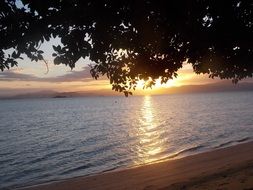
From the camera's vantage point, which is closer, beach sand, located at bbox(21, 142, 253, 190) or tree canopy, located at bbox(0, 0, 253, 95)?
tree canopy, located at bbox(0, 0, 253, 95)

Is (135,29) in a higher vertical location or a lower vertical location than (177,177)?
higher

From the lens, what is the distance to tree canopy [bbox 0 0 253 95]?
23.8 feet

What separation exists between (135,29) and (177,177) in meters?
16.4

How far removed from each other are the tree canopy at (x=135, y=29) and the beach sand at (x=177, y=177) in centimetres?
787

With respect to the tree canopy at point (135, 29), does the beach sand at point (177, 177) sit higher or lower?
lower

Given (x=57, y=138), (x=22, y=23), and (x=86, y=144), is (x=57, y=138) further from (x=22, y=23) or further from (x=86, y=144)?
(x=22, y=23)

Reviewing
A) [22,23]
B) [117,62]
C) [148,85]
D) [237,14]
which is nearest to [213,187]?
[148,85]

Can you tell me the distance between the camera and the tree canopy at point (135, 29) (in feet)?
23.8

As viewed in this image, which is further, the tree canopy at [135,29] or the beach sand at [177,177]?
the beach sand at [177,177]

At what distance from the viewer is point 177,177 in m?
22.9

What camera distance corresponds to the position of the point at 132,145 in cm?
4194

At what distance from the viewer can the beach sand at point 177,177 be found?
55.0 feet

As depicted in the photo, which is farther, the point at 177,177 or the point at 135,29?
the point at 177,177

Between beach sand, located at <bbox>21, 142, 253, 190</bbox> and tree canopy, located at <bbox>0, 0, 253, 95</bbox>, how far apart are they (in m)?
7.87
